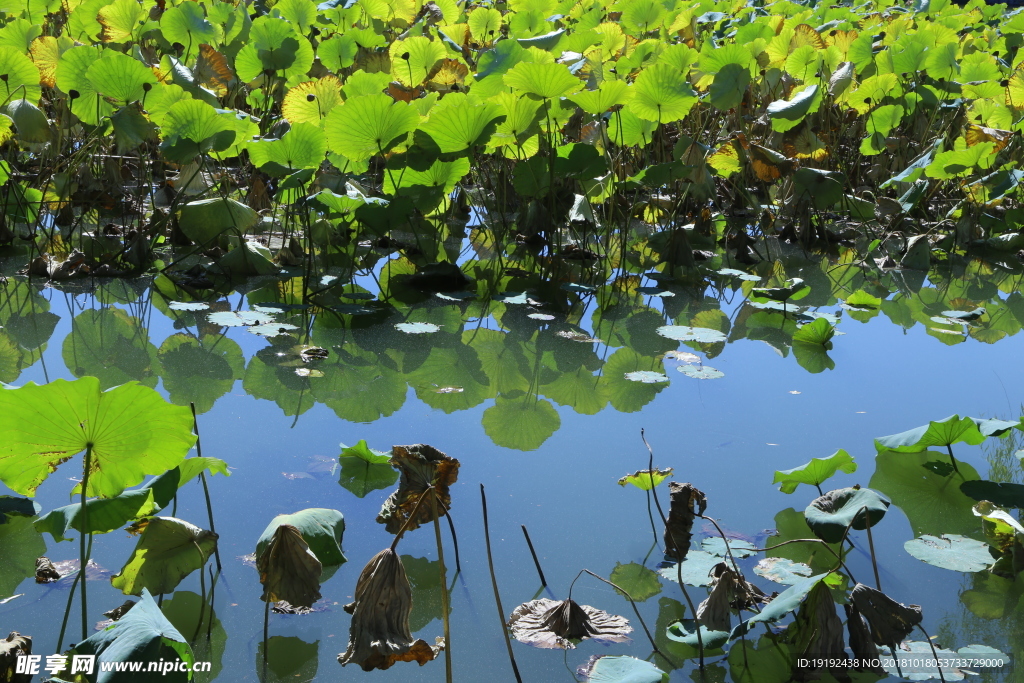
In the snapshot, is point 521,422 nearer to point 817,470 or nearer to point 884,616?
point 817,470

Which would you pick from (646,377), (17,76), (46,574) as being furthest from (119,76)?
(46,574)

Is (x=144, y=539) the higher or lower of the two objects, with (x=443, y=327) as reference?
lower

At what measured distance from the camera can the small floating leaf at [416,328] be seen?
5.71 ft

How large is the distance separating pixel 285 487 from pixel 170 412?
1.13 ft

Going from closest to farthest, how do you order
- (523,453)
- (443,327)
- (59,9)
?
(523,453)
(443,327)
(59,9)

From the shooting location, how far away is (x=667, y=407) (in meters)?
1.38

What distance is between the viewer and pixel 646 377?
1.51m

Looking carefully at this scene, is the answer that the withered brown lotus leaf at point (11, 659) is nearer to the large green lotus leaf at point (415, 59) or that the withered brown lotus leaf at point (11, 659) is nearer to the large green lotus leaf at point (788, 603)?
the large green lotus leaf at point (788, 603)

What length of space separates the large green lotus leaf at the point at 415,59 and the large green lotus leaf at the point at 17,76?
44.3 inches

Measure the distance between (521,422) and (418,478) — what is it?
0.44 m

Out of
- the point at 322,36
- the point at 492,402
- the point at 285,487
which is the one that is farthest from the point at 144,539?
the point at 322,36

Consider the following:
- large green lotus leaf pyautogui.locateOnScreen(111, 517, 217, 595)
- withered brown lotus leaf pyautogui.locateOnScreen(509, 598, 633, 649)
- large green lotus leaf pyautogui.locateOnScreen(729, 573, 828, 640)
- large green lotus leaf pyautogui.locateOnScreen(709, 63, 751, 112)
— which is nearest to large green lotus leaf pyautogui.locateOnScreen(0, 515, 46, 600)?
large green lotus leaf pyautogui.locateOnScreen(111, 517, 217, 595)

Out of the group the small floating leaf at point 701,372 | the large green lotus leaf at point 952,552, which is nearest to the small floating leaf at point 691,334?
the small floating leaf at point 701,372

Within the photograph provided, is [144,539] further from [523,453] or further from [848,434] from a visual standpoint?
[848,434]
